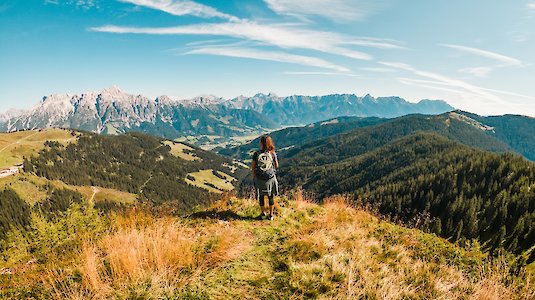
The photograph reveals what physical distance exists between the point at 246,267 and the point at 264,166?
5.34 m

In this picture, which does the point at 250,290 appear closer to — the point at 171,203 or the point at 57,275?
the point at 57,275

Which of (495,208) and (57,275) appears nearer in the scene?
(57,275)

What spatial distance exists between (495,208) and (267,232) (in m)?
121

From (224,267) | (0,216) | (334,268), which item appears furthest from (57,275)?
(0,216)

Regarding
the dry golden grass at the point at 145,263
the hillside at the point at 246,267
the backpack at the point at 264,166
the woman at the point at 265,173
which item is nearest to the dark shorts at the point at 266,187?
the woman at the point at 265,173

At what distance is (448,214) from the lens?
351 feet

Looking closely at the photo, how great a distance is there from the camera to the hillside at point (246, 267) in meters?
5.65

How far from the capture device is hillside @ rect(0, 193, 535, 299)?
565 centimetres

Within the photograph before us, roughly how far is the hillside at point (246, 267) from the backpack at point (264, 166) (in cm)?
278

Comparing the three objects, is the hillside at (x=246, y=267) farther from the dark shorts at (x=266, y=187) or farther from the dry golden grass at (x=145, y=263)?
the dark shorts at (x=266, y=187)

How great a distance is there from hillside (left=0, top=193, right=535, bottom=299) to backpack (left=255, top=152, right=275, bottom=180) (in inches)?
110

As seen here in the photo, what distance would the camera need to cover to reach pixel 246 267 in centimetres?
693

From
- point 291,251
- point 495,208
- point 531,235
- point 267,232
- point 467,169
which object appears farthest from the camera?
point 467,169

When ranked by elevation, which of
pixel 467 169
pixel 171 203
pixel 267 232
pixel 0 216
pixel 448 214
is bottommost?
pixel 0 216
